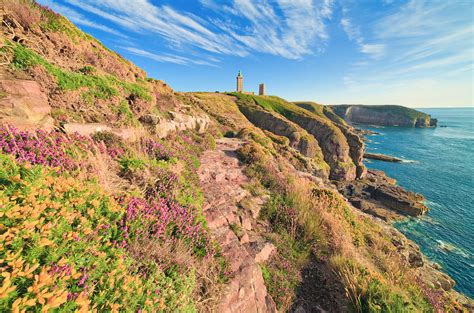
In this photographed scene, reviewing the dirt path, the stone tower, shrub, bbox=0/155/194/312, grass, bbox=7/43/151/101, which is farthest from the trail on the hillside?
the stone tower

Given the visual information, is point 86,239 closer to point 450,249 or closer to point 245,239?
point 245,239

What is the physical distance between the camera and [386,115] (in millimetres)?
152000

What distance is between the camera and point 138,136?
296 inches

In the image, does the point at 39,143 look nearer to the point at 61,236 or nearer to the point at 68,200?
the point at 68,200

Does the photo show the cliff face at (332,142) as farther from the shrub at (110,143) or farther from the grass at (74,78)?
the shrub at (110,143)

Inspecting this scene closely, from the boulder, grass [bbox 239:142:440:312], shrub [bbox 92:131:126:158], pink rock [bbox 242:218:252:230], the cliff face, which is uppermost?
the boulder

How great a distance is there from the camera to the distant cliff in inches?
5433

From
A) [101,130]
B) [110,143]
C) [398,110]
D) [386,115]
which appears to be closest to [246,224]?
[110,143]

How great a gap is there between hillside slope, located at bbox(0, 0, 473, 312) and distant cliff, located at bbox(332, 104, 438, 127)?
571 feet

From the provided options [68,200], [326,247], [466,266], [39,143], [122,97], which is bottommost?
[466,266]

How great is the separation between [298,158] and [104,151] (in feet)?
71.5

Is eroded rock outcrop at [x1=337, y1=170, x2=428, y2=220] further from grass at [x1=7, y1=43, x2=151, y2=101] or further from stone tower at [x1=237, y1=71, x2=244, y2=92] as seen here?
stone tower at [x1=237, y1=71, x2=244, y2=92]

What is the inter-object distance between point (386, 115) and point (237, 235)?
622ft

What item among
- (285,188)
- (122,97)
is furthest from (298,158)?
(122,97)
